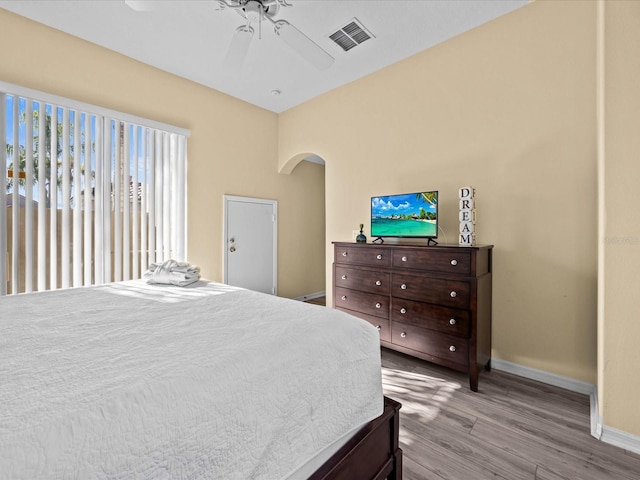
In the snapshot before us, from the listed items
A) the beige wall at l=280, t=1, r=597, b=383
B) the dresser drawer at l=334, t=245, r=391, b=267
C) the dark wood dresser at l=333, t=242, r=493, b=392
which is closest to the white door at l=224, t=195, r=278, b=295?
the dresser drawer at l=334, t=245, r=391, b=267

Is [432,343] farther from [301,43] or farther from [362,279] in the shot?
[301,43]

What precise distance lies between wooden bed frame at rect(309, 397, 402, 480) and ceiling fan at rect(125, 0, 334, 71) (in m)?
2.36

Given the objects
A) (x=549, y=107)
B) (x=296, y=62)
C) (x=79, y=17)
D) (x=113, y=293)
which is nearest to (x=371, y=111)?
(x=296, y=62)

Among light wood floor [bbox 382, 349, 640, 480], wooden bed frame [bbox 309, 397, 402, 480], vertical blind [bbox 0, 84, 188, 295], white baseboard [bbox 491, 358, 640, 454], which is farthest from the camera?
vertical blind [bbox 0, 84, 188, 295]

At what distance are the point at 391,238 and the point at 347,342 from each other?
6.65 feet

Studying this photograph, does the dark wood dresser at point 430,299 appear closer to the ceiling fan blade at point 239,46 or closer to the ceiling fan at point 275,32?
the ceiling fan at point 275,32

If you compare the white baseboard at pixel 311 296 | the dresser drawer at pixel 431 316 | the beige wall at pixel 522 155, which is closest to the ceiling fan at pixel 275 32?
A: the beige wall at pixel 522 155

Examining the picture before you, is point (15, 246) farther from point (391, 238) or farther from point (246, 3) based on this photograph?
point (391, 238)

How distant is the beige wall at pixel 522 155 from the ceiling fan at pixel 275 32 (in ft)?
4.23

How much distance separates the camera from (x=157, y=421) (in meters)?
0.72

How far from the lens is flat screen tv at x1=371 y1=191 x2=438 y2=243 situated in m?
2.71

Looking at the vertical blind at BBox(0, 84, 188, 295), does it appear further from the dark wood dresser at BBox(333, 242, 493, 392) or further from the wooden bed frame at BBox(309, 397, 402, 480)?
the wooden bed frame at BBox(309, 397, 402, 480)

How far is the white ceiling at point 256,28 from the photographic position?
2.41 metres

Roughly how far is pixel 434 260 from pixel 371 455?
63.3 inches
